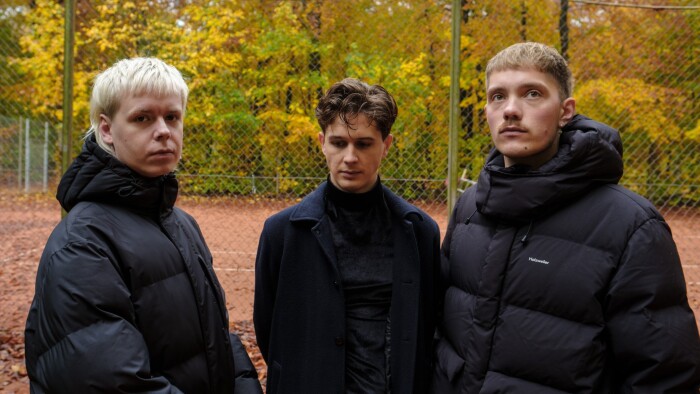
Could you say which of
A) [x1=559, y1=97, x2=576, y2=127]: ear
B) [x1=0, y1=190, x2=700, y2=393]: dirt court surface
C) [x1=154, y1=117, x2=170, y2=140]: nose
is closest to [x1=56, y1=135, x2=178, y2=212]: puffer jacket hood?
[x1=154, y1=117, x2=170, y2=140]: nose

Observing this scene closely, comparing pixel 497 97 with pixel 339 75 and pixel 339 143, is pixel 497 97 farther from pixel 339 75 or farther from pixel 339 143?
pixel 339 75

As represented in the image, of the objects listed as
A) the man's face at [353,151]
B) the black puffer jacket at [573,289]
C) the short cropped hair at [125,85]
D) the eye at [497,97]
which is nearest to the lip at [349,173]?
the man's face at [353,151]

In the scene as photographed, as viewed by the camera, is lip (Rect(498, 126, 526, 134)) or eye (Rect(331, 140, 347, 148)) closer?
lip (Rect(498, 126, 526, 134))

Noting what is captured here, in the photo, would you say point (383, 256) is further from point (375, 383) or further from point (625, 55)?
point (625, 55)

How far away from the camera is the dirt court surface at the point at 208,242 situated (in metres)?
4.76

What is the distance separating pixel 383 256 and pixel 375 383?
0.51m

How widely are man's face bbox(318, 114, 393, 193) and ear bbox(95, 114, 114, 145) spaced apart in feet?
2.80

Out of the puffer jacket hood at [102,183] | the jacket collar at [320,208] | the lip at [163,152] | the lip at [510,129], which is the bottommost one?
the jacket collar at [320,208]

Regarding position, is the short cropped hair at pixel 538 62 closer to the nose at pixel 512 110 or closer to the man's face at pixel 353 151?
the nose at pixel 512 110

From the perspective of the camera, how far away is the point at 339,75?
14.8ft

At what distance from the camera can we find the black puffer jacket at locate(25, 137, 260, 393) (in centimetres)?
147

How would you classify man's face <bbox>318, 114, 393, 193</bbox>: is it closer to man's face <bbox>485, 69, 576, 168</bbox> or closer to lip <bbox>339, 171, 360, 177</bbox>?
lip <bbox>339, 171, 360, 177</bbox>

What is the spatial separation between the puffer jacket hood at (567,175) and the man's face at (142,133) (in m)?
1.24

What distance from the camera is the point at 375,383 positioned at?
2.12 meters
